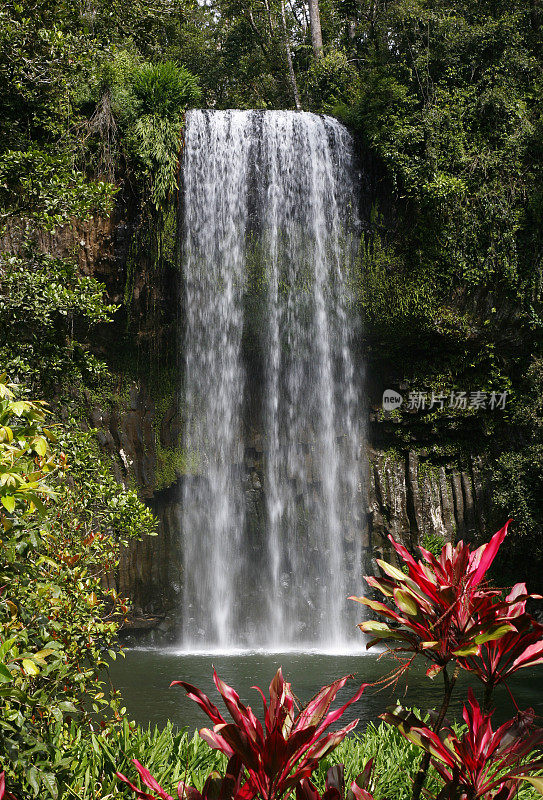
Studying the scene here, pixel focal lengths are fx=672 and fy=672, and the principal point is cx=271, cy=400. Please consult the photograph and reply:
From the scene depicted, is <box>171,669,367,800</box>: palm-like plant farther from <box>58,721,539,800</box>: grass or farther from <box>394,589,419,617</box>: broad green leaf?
<box>58,721,539,800</box>: grass

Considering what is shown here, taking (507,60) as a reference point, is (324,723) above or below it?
below

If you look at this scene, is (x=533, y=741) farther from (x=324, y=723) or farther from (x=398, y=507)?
(x=398, y=507)

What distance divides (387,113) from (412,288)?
325 cm

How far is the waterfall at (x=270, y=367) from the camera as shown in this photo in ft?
39.7

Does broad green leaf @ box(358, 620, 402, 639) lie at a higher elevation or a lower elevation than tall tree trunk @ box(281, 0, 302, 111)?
lower

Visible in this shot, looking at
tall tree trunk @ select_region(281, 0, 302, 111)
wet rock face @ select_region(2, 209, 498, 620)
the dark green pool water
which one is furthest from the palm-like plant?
tall tree trunk @ select_region(281, 0, 302, 111)

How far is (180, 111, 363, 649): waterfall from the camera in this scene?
39.7ft

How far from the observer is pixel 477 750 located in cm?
206

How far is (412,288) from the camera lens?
1196cm

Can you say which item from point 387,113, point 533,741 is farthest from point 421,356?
point 533,741

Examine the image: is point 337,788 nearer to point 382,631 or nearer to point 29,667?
point 382,631

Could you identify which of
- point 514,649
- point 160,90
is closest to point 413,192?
point 160,90

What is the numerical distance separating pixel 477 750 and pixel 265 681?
6166 mm

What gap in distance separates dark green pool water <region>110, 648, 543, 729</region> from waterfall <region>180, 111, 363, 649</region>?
2050mm
